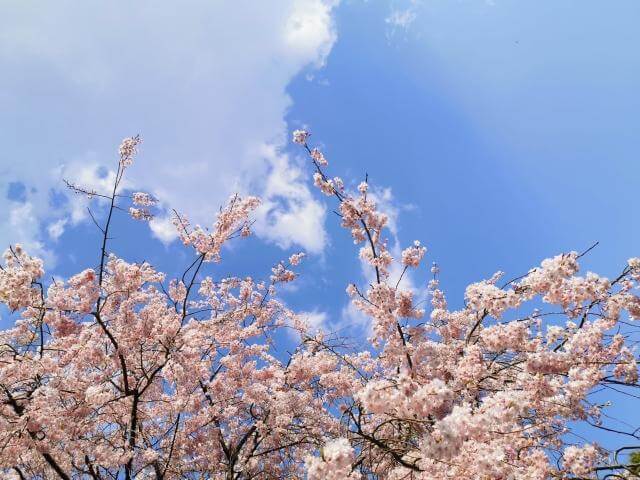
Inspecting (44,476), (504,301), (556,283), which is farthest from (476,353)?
(44,476)

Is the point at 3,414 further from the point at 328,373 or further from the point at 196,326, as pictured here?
the point at 328,373

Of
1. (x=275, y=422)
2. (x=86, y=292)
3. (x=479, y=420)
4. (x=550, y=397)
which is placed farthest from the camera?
(x=275, y=422)

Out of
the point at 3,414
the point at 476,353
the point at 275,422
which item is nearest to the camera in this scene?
the point at 476,353

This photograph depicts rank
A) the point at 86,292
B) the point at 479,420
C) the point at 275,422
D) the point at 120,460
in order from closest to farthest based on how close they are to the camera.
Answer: the point at 479,420 < the point at 120,460 < the point at 86,292 < the point at 275,422

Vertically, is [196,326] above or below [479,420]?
above

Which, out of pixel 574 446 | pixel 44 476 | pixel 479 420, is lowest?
pixel 44 476

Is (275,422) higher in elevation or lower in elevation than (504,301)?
lower

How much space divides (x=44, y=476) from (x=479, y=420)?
8.43 meters

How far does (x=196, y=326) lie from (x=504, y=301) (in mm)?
6063

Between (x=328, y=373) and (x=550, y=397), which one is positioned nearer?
(x=550, y=397)

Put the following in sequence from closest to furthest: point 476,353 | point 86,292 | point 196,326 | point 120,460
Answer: point 476,353, point 120,460, point 86,292, point 196,326

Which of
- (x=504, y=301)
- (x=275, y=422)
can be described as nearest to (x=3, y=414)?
(x=275, y=422)

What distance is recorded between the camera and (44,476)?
828 centimetres

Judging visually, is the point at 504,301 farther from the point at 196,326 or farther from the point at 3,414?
the point at 3,414
